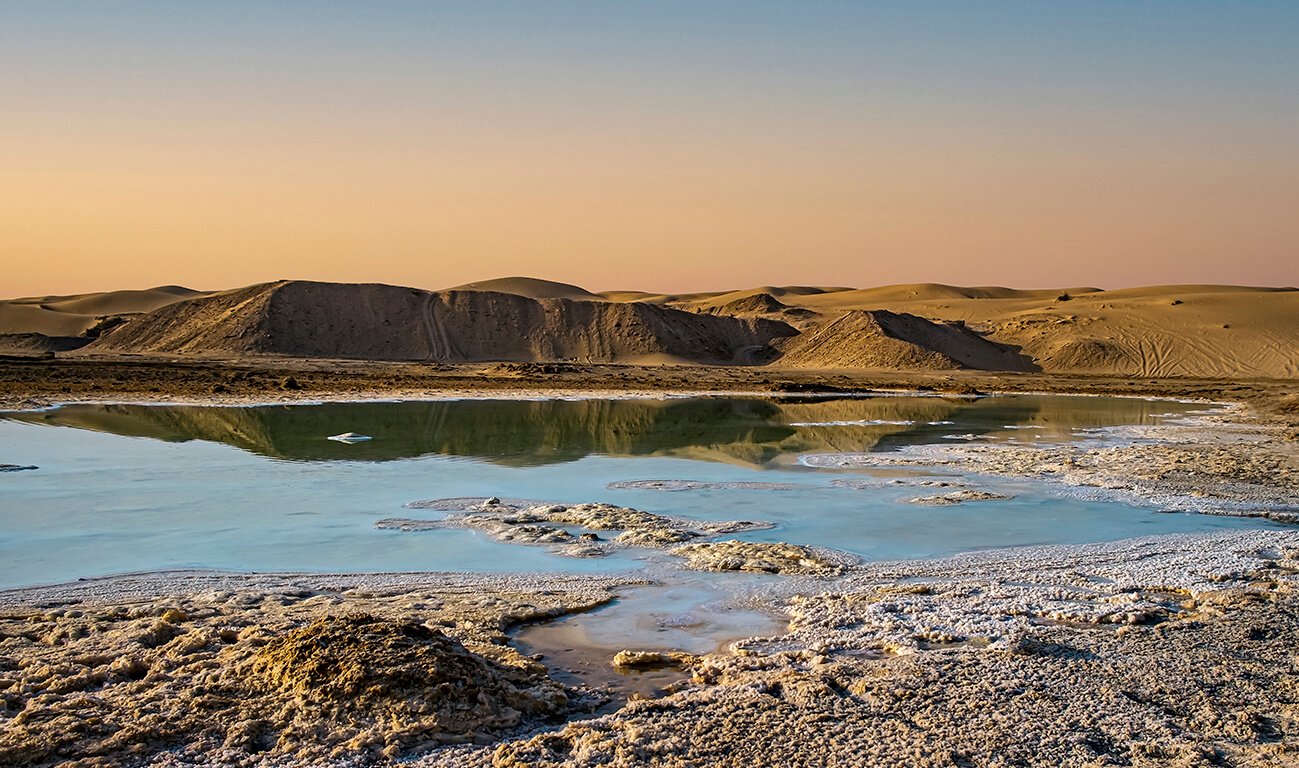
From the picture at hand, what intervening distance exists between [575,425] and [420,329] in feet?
134

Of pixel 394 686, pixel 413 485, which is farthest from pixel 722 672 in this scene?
pixel 413 485

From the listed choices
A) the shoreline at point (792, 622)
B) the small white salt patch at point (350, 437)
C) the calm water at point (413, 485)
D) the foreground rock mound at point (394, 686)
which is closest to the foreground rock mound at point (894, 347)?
the calm water at point (413, 485)

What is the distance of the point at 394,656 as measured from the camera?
506 centimetres

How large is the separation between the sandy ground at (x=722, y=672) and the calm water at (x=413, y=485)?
3.48ft

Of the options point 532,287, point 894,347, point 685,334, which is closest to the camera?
point 894,347

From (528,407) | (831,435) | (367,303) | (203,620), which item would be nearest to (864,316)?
(367,303)

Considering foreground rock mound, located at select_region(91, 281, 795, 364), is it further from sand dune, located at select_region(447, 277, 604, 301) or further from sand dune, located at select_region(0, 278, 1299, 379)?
sand dune, located at select_region(447, 277, 604, 301)

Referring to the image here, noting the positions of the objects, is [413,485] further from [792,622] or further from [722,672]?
[722,672]

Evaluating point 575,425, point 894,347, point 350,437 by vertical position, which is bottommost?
point 575,425

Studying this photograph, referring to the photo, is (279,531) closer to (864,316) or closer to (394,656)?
(394,656)

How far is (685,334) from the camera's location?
64375 mm

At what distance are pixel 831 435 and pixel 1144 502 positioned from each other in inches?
343

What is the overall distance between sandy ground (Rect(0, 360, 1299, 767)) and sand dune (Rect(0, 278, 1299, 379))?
4562 cm

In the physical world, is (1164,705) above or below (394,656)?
below
